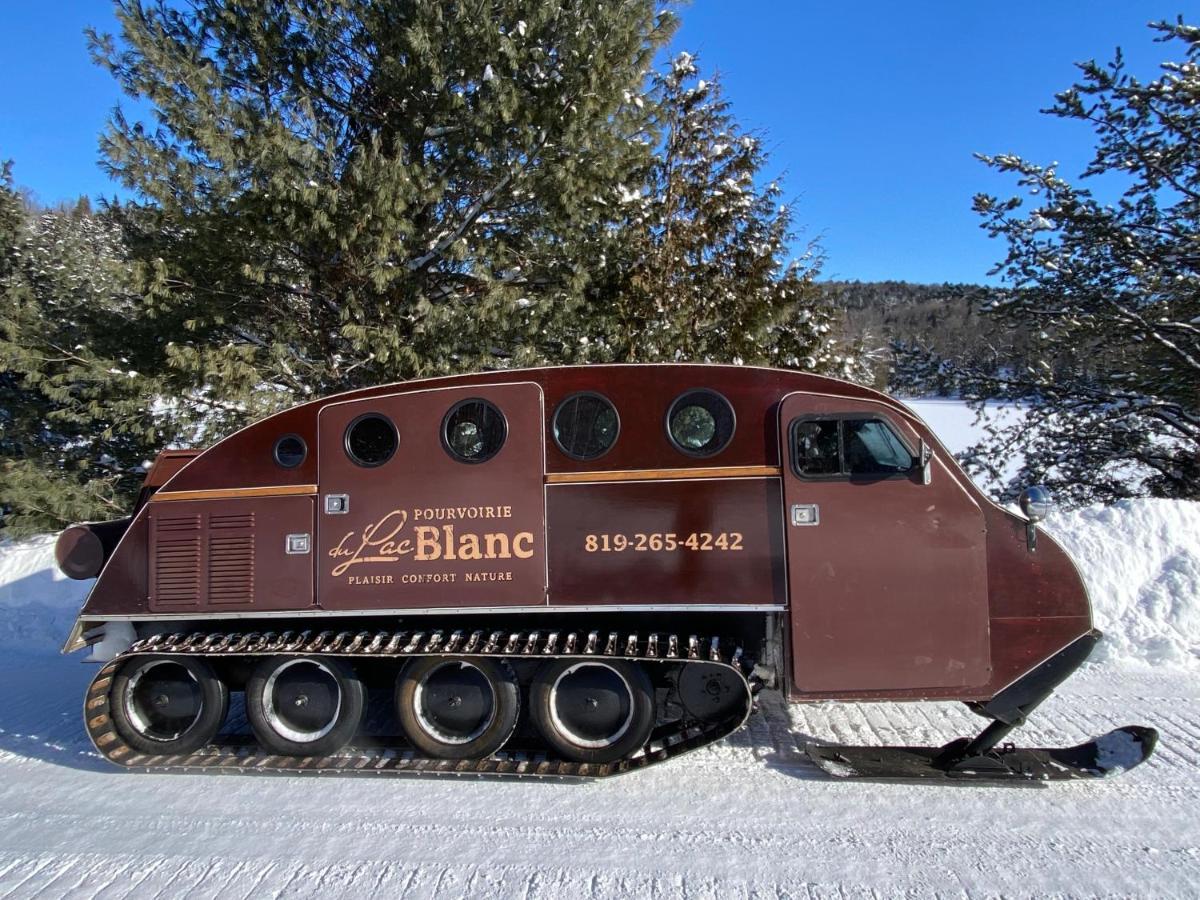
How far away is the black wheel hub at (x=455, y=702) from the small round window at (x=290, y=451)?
174cm

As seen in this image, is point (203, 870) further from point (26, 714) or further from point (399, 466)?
point (26, 714)

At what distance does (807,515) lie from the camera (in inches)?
189

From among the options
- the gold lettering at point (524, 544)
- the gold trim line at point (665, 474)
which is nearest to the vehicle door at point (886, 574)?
the gold trim line at point (665, 474)

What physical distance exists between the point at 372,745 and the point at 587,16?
26.4 feet

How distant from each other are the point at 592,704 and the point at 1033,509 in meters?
3.01

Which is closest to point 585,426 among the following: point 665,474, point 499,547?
point 665,474

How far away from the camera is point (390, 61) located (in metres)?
8.55

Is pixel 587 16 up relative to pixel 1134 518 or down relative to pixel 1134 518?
up

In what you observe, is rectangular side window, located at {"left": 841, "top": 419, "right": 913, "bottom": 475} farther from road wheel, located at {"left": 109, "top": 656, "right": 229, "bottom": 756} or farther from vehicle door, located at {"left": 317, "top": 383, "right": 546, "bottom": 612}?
road wheel, located at {"left": 109, "top": 656, "right": 229, "bottom": 756}

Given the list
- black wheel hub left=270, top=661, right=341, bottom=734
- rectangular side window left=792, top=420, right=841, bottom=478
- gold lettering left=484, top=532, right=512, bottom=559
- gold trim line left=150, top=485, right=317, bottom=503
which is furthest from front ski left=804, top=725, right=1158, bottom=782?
gold trim line left=150, top=485, right=317, bottom=503

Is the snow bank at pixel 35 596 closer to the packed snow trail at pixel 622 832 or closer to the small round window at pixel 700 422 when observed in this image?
the packed snow trail at pixel 622 832

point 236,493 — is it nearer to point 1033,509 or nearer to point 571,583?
point 571,583

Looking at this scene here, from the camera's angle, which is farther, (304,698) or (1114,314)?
(1114,314)

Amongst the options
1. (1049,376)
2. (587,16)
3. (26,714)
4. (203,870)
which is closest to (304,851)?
(203,870)
